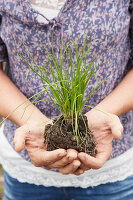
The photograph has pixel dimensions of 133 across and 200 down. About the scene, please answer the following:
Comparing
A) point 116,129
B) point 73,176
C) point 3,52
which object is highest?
point 3,52

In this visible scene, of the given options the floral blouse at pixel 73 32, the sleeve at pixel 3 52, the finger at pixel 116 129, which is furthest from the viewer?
the sleeve at pixel 3 52

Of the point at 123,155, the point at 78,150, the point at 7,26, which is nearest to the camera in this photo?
the point at 78,150

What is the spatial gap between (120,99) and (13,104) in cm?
42

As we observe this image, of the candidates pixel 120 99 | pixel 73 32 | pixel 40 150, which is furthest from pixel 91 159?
pixel 73 32

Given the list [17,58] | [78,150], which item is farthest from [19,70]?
[78,150]

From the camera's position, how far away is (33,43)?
1.01 m

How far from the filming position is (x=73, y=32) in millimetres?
980

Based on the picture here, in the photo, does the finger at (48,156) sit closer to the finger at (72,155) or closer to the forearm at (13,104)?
the finger at (72,155)

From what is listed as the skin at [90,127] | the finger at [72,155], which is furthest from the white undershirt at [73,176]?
the finger at [72,155]

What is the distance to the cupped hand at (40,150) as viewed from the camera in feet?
2.82

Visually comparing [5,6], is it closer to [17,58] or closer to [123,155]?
[17,58]

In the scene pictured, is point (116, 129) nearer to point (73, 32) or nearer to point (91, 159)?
point (91, 159)

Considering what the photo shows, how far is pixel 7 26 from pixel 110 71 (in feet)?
1.41

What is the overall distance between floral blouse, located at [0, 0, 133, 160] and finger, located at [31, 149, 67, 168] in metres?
0.24
